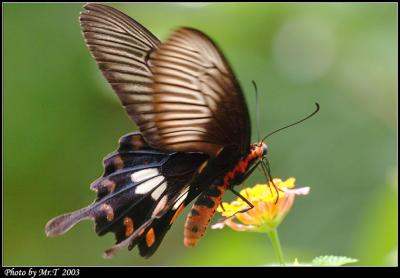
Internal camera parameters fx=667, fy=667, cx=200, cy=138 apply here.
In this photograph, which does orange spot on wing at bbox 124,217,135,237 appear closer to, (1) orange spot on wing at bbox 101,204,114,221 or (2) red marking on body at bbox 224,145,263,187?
(1) orange spot on wing at bbox 101,204,114,221

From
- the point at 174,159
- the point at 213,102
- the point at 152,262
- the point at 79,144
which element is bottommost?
the point at 152,262

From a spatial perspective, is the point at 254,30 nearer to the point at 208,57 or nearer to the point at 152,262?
the point at 152,262

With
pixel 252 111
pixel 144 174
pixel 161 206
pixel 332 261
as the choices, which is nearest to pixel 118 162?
pixel 144 174

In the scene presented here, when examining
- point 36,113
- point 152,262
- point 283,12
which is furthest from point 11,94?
point 283,12

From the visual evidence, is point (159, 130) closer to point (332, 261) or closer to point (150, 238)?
point (150, 238)

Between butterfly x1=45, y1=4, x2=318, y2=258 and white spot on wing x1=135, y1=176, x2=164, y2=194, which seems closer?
butterfly x1=45, y1=4, x2=318, y2=258

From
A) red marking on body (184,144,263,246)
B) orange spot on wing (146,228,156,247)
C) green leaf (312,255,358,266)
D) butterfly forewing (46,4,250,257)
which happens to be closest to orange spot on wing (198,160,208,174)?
butterfly forewing (46,4,250,257)

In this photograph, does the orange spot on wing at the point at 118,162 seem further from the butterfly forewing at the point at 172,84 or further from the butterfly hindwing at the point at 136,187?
the butterfly forewing at the point at 172,84

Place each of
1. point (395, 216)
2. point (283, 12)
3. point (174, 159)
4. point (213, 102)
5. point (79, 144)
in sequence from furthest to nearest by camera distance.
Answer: point (79, 144), point (283, 12), point (395, 216), point (174, 159), point (213, 102)
